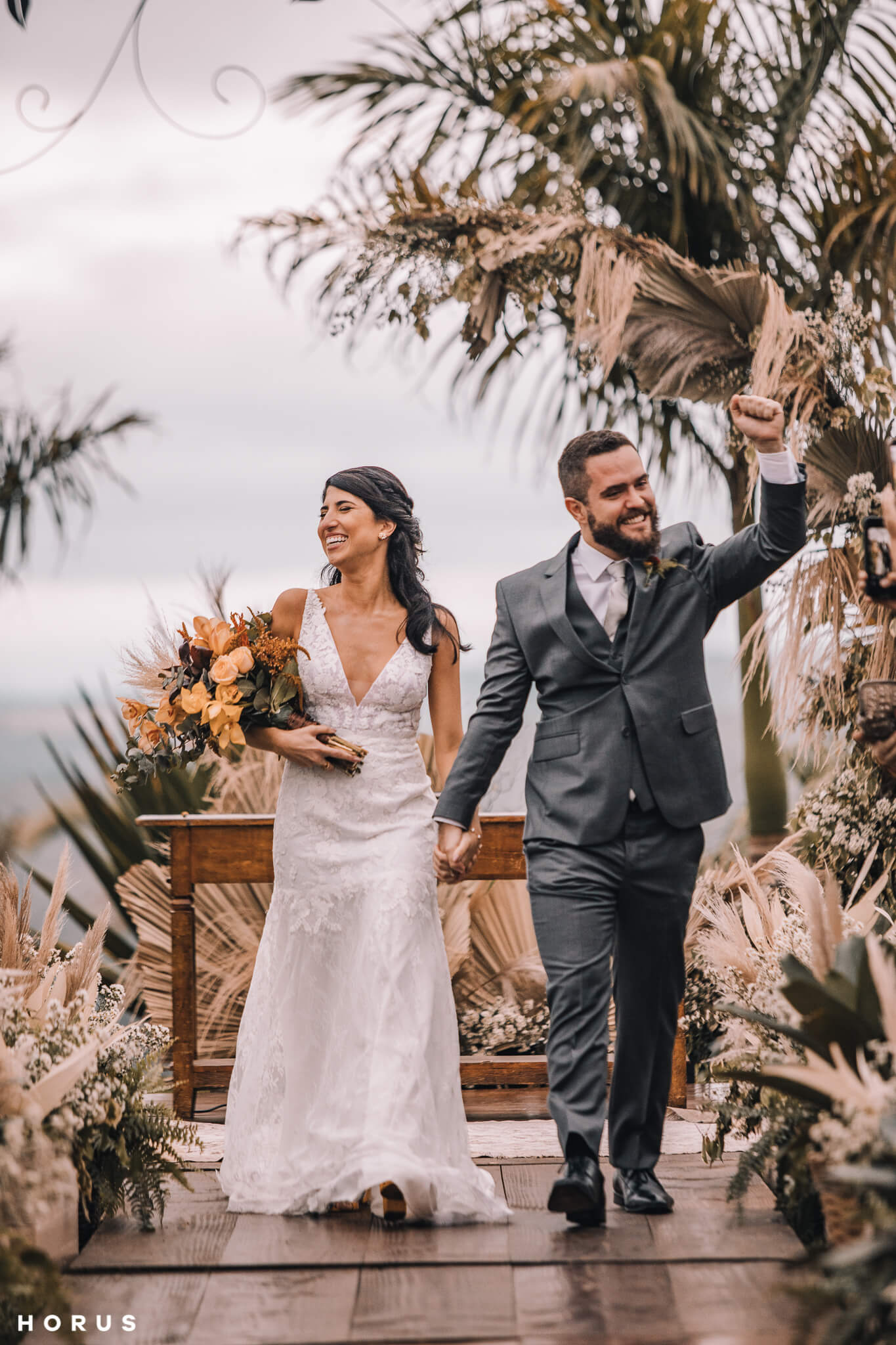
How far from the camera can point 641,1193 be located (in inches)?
123

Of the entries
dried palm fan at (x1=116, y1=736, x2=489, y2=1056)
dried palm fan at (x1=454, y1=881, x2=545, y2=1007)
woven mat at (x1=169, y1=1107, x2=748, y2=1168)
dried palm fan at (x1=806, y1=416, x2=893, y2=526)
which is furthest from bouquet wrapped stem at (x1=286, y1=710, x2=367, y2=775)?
dried palm fan at (x1=806, y1=416, x2=893, y2=526)

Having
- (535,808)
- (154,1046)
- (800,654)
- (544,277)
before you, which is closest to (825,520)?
(800,654)

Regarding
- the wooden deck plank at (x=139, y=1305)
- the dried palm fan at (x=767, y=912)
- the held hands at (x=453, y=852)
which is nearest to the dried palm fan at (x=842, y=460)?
the dried palm fan at (x=767, y=912)

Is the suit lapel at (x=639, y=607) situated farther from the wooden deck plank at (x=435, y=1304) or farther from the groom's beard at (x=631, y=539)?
the wooden deck plank at (x=435, y=1304)

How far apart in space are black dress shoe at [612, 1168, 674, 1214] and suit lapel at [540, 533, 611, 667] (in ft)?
3.85

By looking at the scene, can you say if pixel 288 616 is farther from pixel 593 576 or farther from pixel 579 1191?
pixel 579 1191

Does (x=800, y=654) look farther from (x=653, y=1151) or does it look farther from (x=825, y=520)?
(x=653, y=1151)

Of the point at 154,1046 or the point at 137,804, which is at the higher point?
the point at 137,804

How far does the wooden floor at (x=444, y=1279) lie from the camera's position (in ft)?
7.83

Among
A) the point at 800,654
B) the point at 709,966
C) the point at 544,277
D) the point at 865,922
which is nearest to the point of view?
the point at 865,922

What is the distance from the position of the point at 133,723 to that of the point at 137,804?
6.40ft

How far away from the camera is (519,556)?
615 cm

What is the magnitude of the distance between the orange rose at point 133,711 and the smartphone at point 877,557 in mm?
1861

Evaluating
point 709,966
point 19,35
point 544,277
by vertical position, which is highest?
point 19,35
